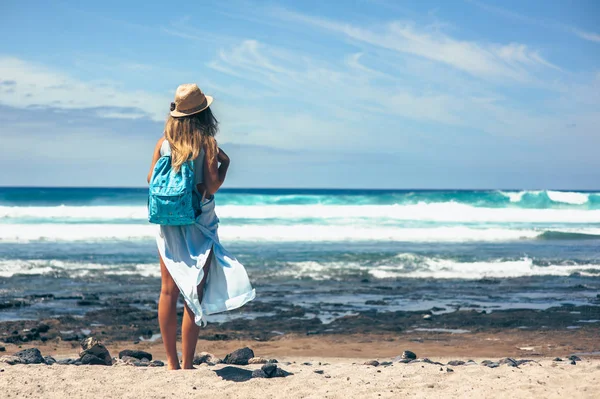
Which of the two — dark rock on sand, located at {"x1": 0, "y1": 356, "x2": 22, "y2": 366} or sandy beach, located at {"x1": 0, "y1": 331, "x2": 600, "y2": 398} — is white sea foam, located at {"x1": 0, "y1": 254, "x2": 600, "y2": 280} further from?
sandy beach, located at {"x1": 0, "y1": 331, "x2": 600, "y2": 398}

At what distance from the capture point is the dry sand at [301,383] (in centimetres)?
426

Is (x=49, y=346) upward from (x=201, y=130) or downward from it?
downward

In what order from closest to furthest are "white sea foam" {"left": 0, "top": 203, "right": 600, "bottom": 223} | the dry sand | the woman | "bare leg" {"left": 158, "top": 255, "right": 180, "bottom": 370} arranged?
the dry sand
the woman
"bare leg" {"left": 158, "top": 255, "right": 180, "bottom": 370}
"white sea foam" {"left": 0, "top": 203, "right": 600, "bottom": 223}

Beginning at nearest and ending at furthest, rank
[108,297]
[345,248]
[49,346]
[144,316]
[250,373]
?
[250,373] < [49,346] < [144,316] < [108,297] < [345,248]

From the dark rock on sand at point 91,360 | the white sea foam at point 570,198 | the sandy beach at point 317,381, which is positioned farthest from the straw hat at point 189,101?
the white sea foam at point 570,198

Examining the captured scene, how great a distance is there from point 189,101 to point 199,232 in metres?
0.84

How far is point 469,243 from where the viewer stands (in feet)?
66.5

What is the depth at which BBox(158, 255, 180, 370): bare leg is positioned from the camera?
15.0ft

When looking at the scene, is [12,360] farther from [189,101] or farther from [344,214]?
[344,214]

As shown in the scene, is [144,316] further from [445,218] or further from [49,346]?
[445,218]

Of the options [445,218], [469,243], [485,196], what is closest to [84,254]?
[469,243]

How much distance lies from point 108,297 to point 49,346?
2954 mm

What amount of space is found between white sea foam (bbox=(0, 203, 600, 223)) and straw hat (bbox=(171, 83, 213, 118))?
1037 inches

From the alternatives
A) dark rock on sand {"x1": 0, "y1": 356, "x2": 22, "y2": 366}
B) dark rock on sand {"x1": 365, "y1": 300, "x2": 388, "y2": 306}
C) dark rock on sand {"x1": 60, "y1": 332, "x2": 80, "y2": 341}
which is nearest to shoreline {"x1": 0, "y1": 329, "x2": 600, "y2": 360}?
dark rock on sand {"x1": 60, "y1": 332, "x2": 80, "y2": 341}
